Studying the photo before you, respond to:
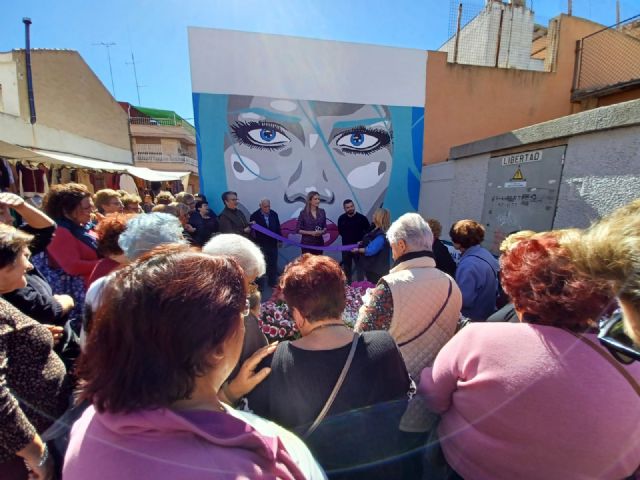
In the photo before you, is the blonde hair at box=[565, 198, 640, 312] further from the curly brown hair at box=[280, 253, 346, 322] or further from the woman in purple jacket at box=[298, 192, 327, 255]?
the woman in purple jacket at box=[298, 192, 327, 255]

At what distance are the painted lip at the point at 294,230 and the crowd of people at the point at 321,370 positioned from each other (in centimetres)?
420

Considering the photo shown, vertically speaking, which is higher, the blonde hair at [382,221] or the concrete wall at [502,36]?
the concrete wall at [502,36]

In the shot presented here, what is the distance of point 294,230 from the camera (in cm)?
596

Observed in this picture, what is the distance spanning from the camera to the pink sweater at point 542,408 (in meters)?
0.86

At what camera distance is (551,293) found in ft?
3.26

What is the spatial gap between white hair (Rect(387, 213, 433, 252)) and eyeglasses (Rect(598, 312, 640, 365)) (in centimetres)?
105

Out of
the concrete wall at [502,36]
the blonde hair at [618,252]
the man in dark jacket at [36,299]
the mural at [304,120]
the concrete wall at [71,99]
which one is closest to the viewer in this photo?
the blonde hair at [618,252]

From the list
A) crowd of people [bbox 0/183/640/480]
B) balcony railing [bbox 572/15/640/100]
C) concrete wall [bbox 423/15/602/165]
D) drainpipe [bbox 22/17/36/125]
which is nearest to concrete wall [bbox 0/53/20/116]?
drainpipe [bbox 22/17/36/125]

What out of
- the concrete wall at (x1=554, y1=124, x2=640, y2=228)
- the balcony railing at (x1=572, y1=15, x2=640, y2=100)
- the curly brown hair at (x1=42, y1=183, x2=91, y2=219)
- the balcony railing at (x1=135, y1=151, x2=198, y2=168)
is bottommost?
the curly brown hair at (x1=42, y1=183, x2=91, y2=219)

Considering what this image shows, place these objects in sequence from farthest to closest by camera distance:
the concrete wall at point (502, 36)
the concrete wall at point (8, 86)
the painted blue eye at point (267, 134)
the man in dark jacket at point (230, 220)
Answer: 1. the concrete wall at point (8, 86)
2. the concrete wall at point (502, 36)
3. the painted blue eye at point (267, 134)
4. the man in dark jacket at point (230, 220)

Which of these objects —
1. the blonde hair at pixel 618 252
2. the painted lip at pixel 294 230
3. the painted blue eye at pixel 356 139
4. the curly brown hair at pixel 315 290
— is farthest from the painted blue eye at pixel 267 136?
the blonde hair at pixel 618 252

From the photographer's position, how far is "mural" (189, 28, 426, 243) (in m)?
5.54

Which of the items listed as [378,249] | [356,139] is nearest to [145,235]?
[378,249]

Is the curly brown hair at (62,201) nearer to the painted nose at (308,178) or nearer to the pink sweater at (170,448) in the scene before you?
the pink sweater at (170,448)
